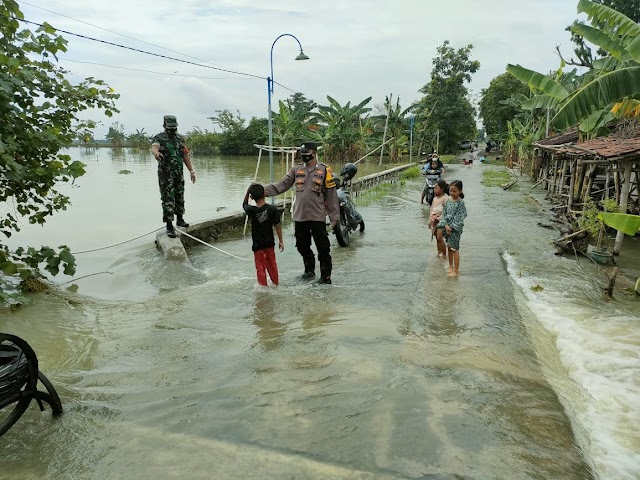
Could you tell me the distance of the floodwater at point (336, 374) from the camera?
2547 mm

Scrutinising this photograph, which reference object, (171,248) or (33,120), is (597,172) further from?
(33,120)

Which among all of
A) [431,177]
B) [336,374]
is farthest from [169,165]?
[431,177]

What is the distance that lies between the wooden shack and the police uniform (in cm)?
801

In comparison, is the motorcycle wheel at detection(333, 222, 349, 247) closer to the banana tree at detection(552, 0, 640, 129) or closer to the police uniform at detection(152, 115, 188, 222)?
the police uniform at detection(152, 115, 188, 222)

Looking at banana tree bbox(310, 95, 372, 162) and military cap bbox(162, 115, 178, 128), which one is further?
banana tree bbox(310, 95, 372, 162)

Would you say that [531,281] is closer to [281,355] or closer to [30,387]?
[281,355]

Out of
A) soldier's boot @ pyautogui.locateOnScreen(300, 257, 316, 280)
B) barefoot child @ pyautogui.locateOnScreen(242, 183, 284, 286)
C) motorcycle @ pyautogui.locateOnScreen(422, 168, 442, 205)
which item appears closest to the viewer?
barefoot child @ pyautogui.locateOnScreen(242, 183, 284, 286)

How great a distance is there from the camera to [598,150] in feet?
30.8

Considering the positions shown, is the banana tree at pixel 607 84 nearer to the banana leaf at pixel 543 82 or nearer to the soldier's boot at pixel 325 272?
the banana leaf at pixel 543 82

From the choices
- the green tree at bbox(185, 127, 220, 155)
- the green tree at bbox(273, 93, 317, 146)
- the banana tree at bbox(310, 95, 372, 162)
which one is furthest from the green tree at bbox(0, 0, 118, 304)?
the green tree at bbox(185, 127, 220, 155)

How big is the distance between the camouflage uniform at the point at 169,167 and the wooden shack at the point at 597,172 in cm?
802

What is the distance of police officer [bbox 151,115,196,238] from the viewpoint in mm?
7562

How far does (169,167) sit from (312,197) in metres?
3.15

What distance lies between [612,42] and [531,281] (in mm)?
4290
